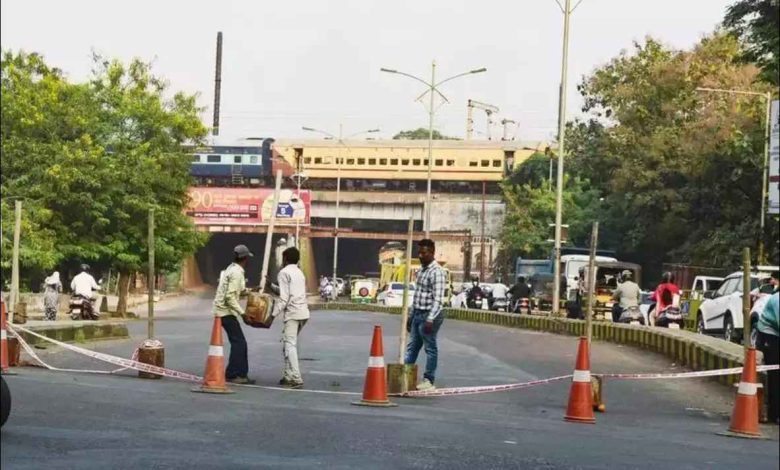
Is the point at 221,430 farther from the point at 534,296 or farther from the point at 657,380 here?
the point at 534,296

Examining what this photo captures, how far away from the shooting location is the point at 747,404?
29.9 feet

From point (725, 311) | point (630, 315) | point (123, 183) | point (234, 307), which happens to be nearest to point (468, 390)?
point (234, 307)

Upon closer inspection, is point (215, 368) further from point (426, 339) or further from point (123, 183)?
point (123, 183)

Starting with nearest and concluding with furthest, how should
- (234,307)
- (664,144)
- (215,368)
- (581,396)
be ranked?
(581,396) < (215,368) < (234,307) < (664,144)

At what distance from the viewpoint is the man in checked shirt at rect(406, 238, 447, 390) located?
40.8ft

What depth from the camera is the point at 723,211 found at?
98.3 feet

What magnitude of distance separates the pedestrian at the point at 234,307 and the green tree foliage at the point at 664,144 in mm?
21256

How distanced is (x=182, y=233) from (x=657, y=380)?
24.2 meters

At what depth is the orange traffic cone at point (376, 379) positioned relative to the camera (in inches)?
438

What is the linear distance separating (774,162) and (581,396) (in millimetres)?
8073

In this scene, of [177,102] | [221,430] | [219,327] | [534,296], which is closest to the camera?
[221,430]

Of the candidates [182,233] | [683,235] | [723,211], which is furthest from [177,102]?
[683,235]

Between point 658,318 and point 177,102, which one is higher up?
point 177,102

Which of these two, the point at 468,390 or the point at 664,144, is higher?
the point at 664,144
